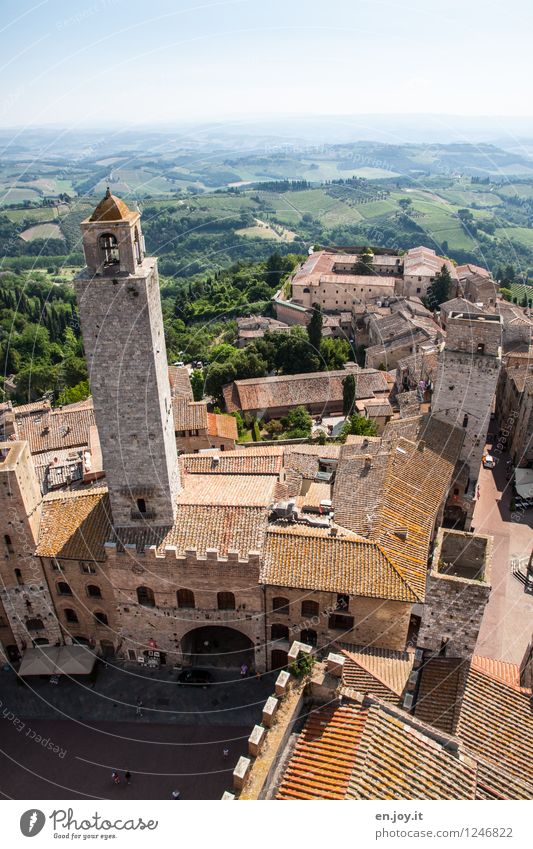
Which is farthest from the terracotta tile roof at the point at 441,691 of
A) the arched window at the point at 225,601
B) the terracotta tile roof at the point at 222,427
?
the terracotta tile roof at the point at 222,427

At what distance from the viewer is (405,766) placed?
656 inches

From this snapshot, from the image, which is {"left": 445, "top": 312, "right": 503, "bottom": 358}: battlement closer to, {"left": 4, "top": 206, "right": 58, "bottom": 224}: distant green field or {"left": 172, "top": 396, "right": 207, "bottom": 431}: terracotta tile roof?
{"left": 172, "top": 396, "right": 207, "bottom": 431}: terracotta tile roof

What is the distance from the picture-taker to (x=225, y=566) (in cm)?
2791

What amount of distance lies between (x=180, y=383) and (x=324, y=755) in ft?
160

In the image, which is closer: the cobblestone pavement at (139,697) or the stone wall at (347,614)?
the stone wall at (347,614)

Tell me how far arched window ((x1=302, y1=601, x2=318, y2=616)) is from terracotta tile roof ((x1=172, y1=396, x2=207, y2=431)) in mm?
24258

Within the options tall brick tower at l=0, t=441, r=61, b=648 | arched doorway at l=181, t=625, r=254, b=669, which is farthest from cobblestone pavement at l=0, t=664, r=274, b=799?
tall brick tower at l=0, t=441, r=61, b=648

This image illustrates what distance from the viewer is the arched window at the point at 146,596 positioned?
96.4 feet

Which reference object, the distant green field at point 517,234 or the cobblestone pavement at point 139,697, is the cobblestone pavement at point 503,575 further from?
the distant green field at point 517,234

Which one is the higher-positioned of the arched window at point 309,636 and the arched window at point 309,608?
the arched window at point 309,608

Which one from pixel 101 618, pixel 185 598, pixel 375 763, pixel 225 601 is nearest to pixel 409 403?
pixel 225 601

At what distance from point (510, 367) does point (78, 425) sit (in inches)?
1641

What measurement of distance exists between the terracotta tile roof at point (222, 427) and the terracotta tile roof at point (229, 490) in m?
15.9

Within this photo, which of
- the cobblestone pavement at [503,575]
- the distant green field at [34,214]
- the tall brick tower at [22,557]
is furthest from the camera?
the distant green field at [34,214]
